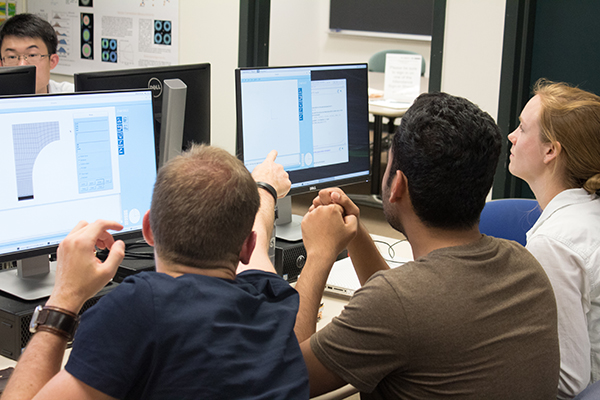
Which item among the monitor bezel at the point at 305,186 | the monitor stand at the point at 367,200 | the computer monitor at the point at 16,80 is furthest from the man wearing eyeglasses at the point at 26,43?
the monitor stand at the point at 367,200

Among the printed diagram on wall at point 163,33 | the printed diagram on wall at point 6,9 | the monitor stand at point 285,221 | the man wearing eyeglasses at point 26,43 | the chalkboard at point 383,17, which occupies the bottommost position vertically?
the monitor stand at point 285,221

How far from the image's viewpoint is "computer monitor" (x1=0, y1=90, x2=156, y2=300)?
136cm

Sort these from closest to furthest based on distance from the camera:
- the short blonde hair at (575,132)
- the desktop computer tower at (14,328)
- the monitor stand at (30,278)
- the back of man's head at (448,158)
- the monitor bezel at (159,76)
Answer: the back of man's head at (448,158) → the desktop computer tower at (14,328) → the monitor stand at (30,278) → the short blonde hair at (575,132) → the monitor bezel at (159,76)

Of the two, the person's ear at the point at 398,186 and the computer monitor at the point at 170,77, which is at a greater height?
the computer monitor at the point at 170,77

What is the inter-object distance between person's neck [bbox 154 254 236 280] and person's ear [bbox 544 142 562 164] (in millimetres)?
1019

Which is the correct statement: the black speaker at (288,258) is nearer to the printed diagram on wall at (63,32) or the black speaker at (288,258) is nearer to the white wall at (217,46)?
the white wall at (217,46)

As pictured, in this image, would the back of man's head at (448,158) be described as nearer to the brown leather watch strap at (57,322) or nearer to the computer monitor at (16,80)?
the brown leather watch strap at (57,322)

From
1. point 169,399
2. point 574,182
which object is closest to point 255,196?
point 169,399

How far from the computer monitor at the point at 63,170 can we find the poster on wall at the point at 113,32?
2.90m

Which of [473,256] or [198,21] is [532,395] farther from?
[198,21]

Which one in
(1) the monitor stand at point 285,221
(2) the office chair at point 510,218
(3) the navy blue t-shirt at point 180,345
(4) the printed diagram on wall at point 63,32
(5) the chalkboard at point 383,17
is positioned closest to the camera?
(3) the navy blue t-shirt at point 180,345

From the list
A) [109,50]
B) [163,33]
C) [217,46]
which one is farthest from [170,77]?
[109,50]

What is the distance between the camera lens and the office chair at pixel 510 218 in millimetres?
2104

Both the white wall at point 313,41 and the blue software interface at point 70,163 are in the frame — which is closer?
the blue software interface at point 70,163
